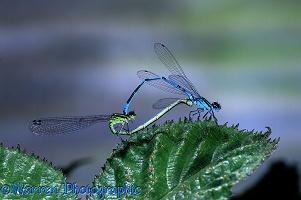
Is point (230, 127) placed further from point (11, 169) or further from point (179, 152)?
point (11, 169)

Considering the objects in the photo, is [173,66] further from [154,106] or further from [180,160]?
[180,160]

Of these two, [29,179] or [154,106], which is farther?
[154,106]

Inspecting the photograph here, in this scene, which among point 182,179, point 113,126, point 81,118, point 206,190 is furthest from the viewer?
point 81,118

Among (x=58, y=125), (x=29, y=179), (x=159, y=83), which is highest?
(x=159, y=83)

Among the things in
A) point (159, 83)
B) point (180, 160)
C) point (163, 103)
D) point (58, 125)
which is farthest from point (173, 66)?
point (180, 160)

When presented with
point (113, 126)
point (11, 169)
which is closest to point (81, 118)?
point (113, 126)

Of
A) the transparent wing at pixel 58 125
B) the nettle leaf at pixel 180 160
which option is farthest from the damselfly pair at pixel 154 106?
the nettle leaf at pixel 180 160

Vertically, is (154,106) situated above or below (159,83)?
below
